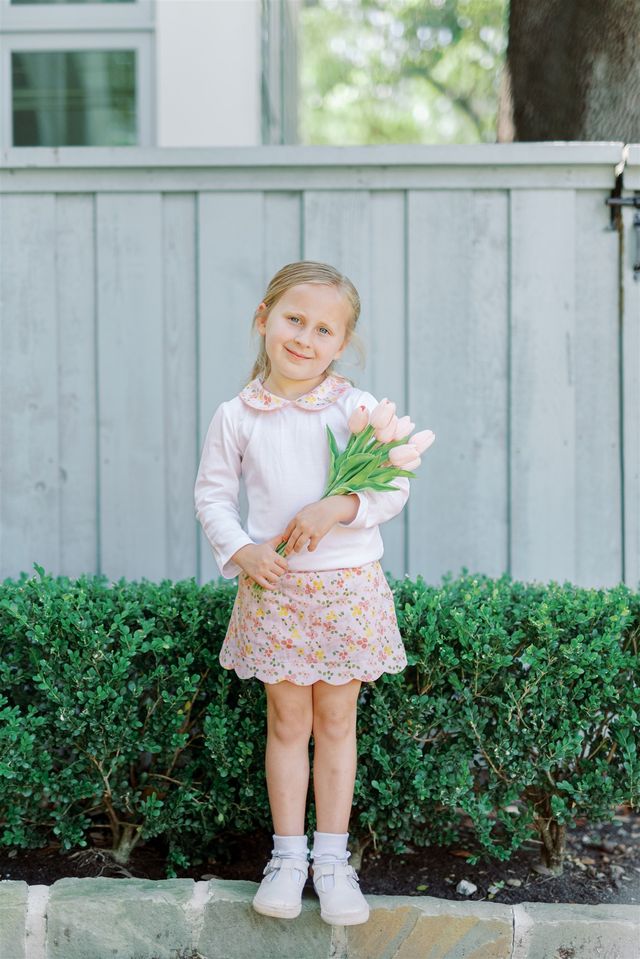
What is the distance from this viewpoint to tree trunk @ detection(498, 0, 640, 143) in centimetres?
381

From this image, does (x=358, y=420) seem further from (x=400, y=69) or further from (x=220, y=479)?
(x=400, y=69)

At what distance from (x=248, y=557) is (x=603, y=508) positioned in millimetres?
1674

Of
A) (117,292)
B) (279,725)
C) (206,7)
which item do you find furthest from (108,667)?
(206,7)

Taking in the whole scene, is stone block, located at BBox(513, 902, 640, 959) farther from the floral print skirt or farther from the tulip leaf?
the tulip leaf

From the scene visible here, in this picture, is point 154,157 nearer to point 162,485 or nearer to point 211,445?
point 162,485

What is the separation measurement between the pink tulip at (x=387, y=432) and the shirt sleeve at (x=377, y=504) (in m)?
0.10

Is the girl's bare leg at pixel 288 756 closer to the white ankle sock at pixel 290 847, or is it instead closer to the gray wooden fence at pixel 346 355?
the white ankle sock at pixel 290 847

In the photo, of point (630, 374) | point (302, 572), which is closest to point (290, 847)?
point (302, 572)

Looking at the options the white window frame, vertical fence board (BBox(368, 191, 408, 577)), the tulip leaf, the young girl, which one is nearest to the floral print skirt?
the young girl

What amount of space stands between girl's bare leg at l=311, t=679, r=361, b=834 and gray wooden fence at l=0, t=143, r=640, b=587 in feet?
3.79

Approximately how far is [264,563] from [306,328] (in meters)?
0.56

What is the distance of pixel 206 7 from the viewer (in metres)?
4.48

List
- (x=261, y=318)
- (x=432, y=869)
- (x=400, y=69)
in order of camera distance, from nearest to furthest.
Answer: (x=261, y=318) → (x=432, y=869) → (x=400, y=69)

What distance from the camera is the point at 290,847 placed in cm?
221
